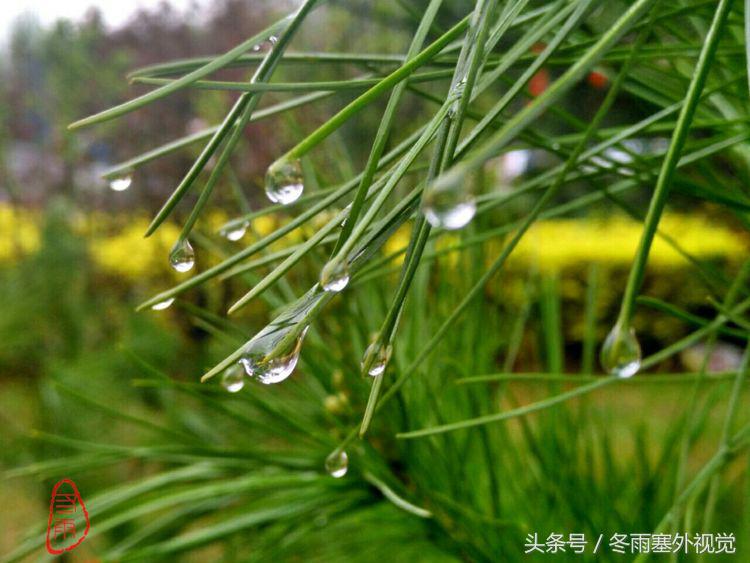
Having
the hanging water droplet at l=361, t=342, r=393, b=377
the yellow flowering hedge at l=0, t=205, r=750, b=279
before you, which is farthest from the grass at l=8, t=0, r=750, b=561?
the yellow flowering hedge at l=0, t=205, r=750, b=279

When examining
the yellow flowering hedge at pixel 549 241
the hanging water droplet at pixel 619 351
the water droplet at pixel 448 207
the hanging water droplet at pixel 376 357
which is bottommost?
the hanging water droplet at pixel 619 351

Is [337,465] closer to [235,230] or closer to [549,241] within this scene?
[235,230]

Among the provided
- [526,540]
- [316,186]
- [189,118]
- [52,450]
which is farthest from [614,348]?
[189,118]

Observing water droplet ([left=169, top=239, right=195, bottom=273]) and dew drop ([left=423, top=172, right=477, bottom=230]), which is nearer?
dew drop ([left=423, top=172, right=477, bottom=230])

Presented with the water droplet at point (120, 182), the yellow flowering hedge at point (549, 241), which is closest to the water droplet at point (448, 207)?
the water droplet at point (120, 182)

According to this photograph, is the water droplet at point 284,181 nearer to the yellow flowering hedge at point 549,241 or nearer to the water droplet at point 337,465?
the water droplet at point 337,465

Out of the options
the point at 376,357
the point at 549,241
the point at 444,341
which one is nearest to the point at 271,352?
the point at 376,357

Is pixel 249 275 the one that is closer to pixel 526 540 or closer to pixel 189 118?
pixel 526 540

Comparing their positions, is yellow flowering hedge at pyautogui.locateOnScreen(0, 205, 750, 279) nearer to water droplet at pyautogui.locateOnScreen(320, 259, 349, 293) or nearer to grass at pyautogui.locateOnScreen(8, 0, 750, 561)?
grass at pyautogui.locateOnScreen(8, 0, 750, 561)
